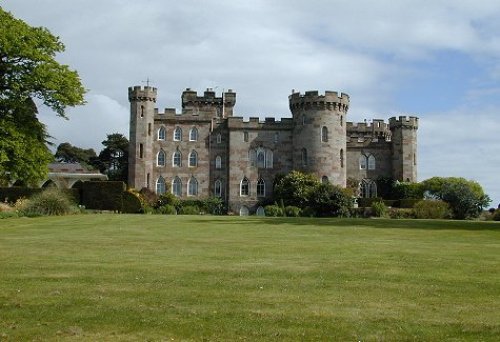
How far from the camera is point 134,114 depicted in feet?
212

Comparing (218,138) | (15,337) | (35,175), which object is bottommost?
(15,337)

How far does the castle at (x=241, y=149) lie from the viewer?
213 feet

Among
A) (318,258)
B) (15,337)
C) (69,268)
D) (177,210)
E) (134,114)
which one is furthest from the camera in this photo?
(134,114)

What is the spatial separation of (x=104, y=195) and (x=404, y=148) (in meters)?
33.1

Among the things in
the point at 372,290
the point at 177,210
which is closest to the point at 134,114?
the point at 177,210

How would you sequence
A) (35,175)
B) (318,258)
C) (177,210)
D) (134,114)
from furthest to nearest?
(134,114) → (177,210) → (35,175) → (318,258)

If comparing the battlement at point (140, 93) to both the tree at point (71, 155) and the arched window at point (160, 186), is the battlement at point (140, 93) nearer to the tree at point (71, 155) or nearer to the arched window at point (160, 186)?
the arched window at point (160, 186)

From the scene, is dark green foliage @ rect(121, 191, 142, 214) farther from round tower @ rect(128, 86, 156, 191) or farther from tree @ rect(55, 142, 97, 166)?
tree @ rect(55, 142, 97, 166)

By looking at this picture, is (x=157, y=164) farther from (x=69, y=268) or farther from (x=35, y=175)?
(x=69, y=268)

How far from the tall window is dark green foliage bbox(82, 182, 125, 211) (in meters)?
14.3

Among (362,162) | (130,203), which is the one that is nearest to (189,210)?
(130,203)

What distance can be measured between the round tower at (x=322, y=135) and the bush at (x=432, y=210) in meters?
14.0

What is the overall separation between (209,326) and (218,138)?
2335 inches

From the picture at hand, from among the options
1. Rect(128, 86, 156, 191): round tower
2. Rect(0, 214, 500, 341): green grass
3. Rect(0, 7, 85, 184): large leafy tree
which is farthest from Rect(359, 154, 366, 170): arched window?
Rect(0, 214, 500, 341): green grass
